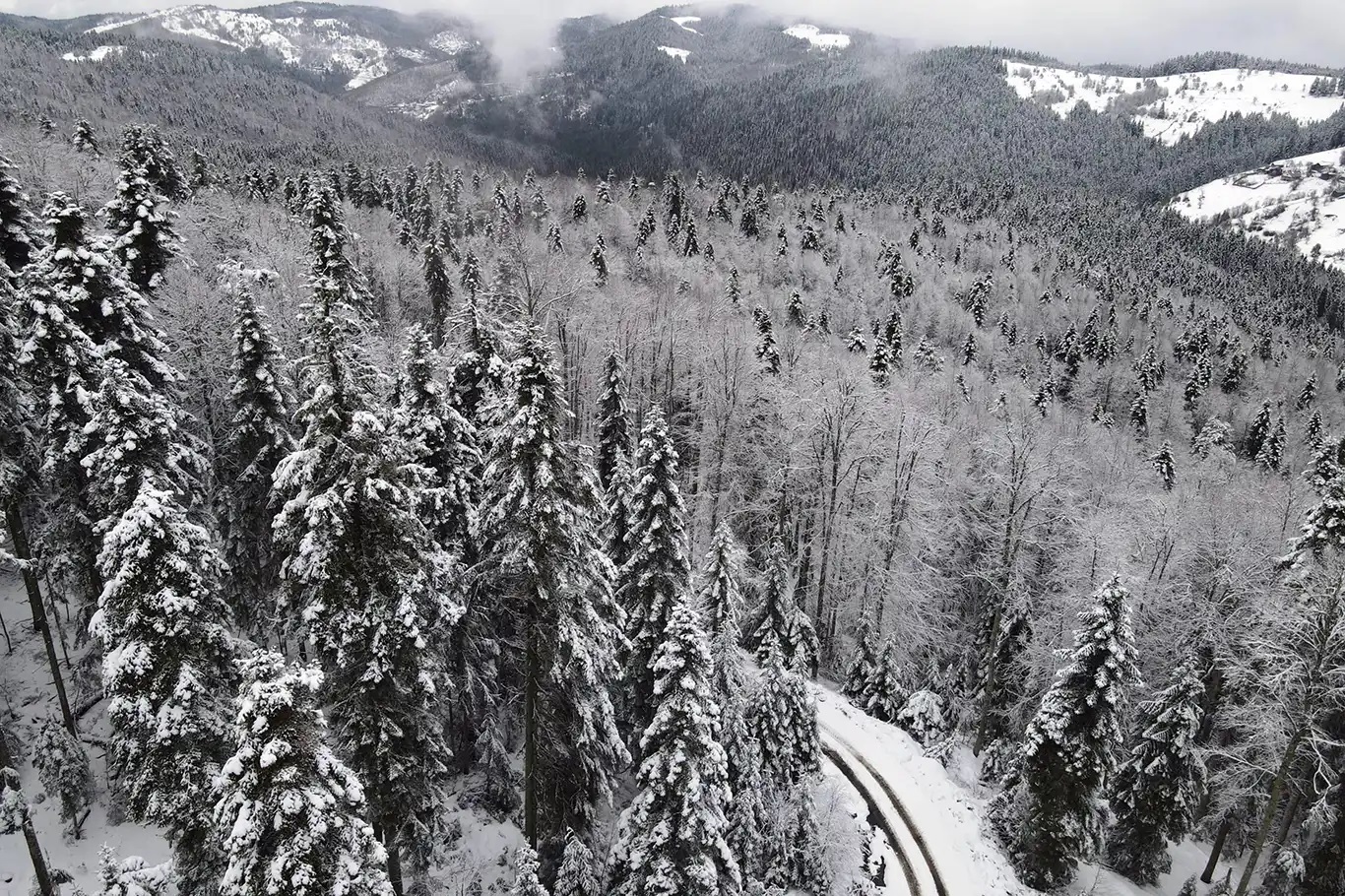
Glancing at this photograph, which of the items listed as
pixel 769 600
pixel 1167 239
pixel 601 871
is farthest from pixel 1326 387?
pixel 601 871

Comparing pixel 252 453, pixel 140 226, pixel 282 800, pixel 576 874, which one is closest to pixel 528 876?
pixel 576 874

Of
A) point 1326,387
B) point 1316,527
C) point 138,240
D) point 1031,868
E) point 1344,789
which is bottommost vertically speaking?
point 1326,387

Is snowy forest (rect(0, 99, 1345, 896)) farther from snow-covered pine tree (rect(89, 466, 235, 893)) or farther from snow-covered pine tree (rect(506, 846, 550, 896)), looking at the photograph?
snow-covered pine tree (rect(506, 846, 550, 896))

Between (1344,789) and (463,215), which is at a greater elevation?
(463,215)

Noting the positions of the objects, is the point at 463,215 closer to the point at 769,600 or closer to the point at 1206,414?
the point at 769,600

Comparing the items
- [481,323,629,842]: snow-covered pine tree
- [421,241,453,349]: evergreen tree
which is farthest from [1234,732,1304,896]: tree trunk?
[421,241,453,349]: evergreen tree

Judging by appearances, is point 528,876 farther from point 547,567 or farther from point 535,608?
point 547,567
